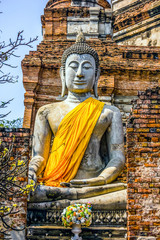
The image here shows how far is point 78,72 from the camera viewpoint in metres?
9.16

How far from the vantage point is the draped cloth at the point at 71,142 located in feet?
27.1

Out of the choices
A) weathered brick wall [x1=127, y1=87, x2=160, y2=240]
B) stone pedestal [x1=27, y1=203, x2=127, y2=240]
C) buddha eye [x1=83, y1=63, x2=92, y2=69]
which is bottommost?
stone pedestal [x1=27, y1=203, x2=127, y2=240]

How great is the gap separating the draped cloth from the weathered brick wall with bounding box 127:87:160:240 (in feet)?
6.57

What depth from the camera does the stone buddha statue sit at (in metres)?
7.86

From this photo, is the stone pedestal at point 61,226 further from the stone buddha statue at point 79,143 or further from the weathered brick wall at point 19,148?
the weathered brick wall at point 19,148

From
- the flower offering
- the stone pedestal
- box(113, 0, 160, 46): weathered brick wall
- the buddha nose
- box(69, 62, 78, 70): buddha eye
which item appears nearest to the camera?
the flower offering

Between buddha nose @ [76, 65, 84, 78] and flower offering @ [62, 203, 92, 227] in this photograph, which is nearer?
flower offering @ [62, 203, 92, 227]

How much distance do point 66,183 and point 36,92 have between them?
559cm

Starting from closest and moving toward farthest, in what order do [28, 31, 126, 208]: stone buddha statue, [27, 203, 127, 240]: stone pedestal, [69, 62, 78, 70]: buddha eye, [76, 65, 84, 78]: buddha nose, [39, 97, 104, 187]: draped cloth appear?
[27, 203, 127, 240]: stone pedestal → [28, 31, 126, 208]: stone buddha statue → [39, 97, 104, 187]: draped cloth → [76, 65, 84, 78]: buddha nose → [69, 62, 78, 70]: buddha eye

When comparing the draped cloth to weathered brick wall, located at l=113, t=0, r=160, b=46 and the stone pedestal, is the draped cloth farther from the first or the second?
weathered brick wall, located at l=113, t=0, r=160, b=46

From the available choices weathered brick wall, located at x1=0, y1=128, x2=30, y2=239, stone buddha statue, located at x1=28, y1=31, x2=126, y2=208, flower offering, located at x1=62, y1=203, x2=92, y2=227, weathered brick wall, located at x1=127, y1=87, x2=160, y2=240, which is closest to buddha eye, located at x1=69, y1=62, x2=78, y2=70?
stone buddha statue, located at x1=28, y1=31, x2=126, y2=208

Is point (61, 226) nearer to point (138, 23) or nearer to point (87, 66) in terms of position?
point (87, 66)

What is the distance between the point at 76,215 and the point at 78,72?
3.14 m

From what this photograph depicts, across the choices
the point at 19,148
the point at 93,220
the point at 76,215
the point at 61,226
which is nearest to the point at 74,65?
the point at 19,148
